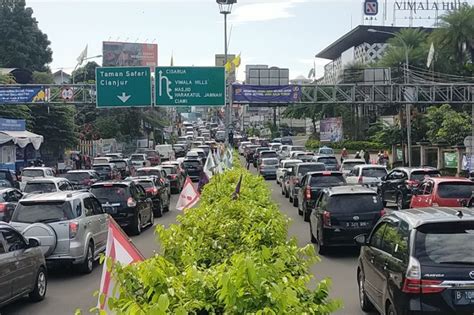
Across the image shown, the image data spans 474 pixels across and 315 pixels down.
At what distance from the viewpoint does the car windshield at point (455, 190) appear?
63.6 ft

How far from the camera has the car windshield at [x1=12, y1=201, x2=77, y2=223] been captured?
45.2ft

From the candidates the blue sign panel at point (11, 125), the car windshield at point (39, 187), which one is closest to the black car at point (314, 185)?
the car windshield at point (39, 187)

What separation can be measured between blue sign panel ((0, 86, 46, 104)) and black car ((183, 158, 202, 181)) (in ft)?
32.6

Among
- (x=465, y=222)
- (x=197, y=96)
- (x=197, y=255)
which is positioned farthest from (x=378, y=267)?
(x=197, y=96)

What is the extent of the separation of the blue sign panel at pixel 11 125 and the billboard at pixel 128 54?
2915 inches

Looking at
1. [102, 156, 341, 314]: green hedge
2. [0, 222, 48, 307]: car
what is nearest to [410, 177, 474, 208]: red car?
[0, 222, 48, 307]: car

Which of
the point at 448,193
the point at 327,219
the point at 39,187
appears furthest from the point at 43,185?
the point at 448,193

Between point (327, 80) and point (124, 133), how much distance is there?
217 feet

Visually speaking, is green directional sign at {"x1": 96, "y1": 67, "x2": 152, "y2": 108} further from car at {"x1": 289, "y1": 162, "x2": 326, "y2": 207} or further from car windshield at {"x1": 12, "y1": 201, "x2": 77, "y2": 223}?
car windshield at {"x1": 12, "y1": 201, "x2": 77, "y2": 223}

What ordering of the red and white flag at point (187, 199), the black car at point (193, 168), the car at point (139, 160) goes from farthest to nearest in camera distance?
1. the car at point (139, 160)
2. the black car at point (193, 168)
3. the red and white flag at point (187, 199)

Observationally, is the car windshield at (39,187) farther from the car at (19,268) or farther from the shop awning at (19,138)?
the shop awning at (19,138)

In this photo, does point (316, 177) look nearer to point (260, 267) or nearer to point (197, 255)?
point (197, 255)

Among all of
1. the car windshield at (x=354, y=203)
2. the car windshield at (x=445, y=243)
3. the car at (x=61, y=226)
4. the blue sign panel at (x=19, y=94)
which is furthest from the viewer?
the blue sign panel at (x=19, y=94)

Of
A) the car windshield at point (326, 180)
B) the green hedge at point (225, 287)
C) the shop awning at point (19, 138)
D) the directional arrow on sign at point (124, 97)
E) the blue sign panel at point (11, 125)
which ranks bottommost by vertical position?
the car windshield at point (326, 180)
